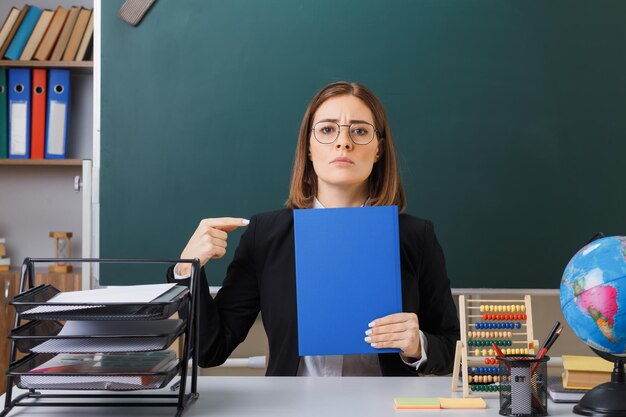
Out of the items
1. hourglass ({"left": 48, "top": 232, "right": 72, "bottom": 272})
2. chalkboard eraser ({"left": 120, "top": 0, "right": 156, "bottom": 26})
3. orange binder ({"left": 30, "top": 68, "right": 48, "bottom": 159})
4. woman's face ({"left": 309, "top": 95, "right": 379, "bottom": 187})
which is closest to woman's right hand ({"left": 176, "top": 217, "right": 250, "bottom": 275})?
woman's face ({"left": 309, "top": 95, "right": 379, "bottom": 187})

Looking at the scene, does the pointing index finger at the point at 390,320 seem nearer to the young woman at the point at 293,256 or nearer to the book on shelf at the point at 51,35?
the young woman at the point at 293,256

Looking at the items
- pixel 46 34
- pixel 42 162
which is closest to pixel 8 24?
pixel 46 34

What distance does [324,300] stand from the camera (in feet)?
4.84

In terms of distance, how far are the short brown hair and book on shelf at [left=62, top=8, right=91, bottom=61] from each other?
1749 mm

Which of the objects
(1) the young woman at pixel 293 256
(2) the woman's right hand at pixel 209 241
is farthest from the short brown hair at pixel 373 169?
(2) the woman's right hand at pixel 209 241

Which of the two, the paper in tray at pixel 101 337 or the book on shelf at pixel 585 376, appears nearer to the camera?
the paper in tray at pixel 101 337

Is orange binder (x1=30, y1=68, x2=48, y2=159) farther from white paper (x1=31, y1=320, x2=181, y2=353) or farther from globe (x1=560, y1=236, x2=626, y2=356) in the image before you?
globe (x1=560, y1=236, x2=626, y2=356)

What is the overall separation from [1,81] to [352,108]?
2027 mm

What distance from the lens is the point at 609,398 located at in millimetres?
1193

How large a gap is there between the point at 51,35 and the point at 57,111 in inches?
13.6

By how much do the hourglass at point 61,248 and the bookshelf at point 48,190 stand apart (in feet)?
0.24

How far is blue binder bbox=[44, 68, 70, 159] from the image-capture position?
10.8 ft

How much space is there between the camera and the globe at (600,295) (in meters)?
1.12

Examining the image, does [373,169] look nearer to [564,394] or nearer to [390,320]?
[390,320]
